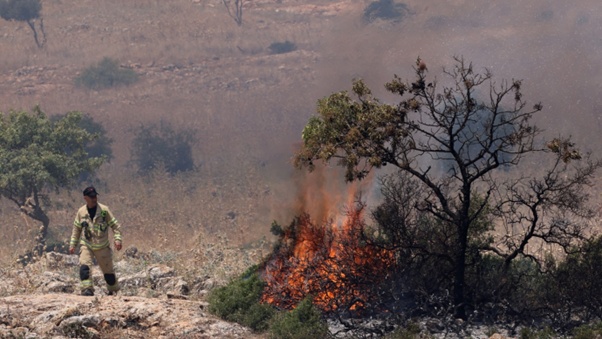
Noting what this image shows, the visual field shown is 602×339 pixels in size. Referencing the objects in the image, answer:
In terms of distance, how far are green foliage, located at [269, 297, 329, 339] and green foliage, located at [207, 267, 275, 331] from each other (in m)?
0.52

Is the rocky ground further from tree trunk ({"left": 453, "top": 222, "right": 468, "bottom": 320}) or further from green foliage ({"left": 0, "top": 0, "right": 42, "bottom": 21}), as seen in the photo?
green foliage ({"left": 0, "top": 0, "right": 42, "bottom": 21})

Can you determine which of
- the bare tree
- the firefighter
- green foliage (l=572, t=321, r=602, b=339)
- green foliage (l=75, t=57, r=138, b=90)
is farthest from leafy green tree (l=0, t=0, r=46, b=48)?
green foliage (l=572, t=321, r=602, b=339)

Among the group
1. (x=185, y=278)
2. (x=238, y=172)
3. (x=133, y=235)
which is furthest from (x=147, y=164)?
(x=185, y=278)

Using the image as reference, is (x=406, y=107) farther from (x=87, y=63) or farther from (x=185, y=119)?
(x=87, y=63)

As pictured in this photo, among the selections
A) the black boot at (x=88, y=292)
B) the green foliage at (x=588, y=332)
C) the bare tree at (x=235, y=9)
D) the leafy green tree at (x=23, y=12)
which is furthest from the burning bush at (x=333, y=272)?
the bare tree at (x=235, y=9)

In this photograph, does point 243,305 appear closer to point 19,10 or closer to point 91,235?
point 91,235

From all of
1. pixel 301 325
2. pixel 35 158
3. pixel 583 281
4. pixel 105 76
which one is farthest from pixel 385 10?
pixel 301 325

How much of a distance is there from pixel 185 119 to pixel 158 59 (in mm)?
12850

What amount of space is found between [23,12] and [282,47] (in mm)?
23401

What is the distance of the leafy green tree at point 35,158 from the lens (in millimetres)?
42781

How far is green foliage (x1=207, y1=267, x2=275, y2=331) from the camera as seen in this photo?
59.7 ft

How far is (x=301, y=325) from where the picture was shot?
17.0m

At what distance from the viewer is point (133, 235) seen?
4806 centimetres

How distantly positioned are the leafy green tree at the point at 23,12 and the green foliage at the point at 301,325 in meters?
70.9
